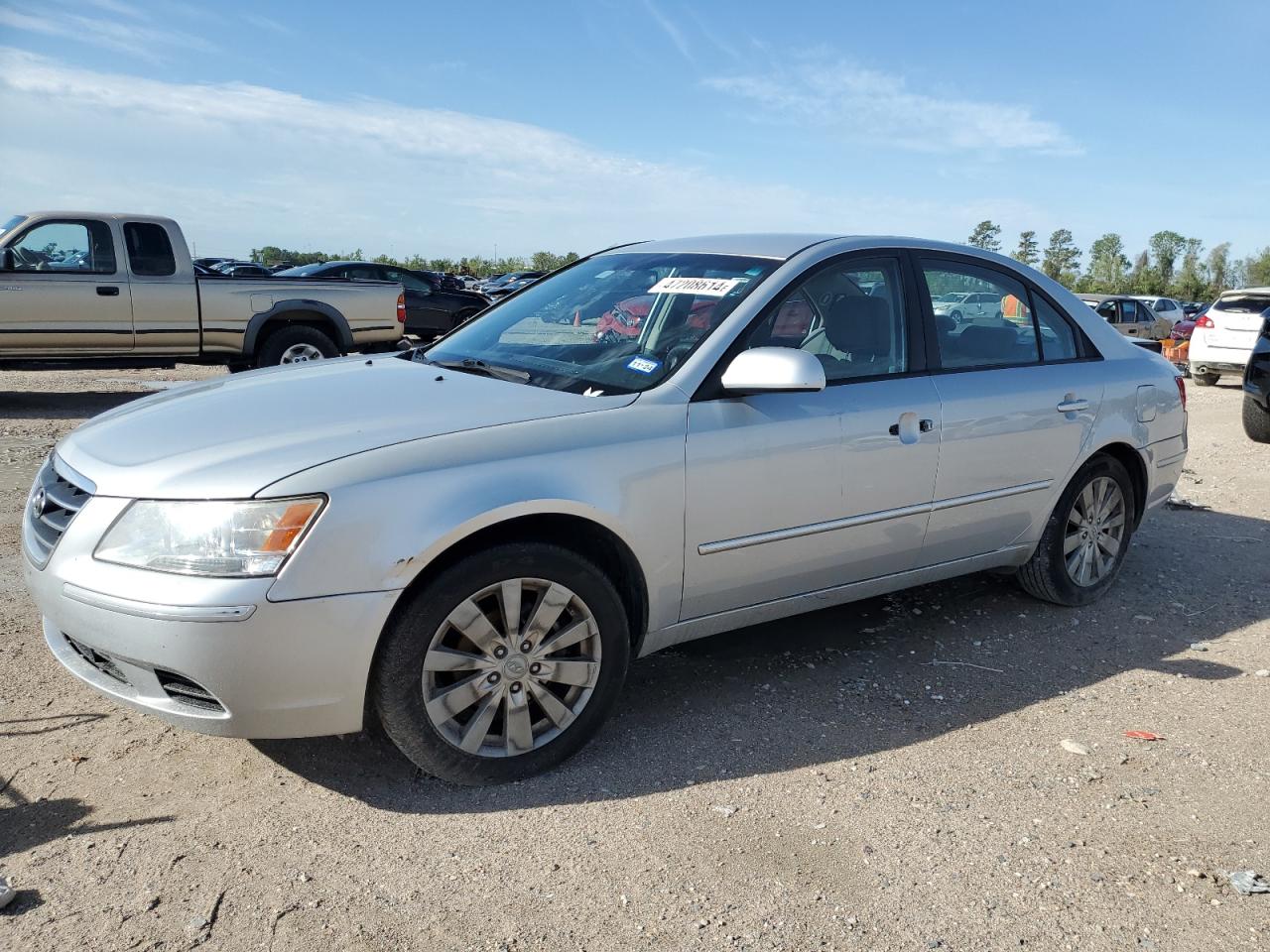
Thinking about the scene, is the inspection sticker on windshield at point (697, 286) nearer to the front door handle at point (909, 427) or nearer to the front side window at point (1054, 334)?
the front door handle at point (909, 427)

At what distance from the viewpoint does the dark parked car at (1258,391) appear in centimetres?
977

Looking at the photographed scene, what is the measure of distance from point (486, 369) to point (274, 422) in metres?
0.89

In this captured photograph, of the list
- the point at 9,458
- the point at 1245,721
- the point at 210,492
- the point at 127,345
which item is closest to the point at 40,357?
the point at 127,345

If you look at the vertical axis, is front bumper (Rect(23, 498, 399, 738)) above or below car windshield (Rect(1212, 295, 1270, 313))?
below

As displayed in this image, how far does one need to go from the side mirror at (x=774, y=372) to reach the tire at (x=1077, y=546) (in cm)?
196

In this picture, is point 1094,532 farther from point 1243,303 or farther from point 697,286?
point 1243,303

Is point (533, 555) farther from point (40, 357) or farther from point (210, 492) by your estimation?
Result: point (40, 357)

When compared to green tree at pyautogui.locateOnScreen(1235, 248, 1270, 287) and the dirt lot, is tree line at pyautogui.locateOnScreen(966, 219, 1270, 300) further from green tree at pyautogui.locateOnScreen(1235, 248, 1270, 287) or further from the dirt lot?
the dirt lot

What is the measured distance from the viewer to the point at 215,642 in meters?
2.71

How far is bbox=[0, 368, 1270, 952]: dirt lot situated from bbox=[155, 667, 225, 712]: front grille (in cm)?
36

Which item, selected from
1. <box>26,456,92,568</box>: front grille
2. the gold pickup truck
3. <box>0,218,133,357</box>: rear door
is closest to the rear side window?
the gold pickup truck

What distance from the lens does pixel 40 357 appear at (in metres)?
10.3

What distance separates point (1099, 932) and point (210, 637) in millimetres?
2363

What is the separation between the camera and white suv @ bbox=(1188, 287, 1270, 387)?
15.4 metres
